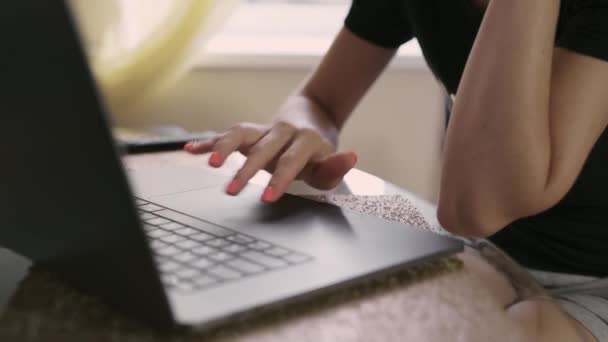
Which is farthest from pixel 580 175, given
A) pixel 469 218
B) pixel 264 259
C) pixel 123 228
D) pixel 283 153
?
pixel 123 228

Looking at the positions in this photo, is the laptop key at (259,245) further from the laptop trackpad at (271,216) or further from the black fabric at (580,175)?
the black fabric at (580,175)

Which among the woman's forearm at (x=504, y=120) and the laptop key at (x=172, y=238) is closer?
the laptop key at (x=172, y=238)

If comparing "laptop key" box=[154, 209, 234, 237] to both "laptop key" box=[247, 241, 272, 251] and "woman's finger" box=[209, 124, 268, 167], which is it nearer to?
"laptop key" box=[247, 241, 272, 251]

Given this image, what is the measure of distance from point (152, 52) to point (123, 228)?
1.17 metres

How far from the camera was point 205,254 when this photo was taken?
0.41m

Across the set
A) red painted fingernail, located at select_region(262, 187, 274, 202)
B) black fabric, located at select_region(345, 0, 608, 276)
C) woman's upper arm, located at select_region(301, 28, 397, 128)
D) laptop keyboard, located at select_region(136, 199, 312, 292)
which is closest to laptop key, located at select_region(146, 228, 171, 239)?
laptop keyboard, located at select_region(136, 199, 312, 292)

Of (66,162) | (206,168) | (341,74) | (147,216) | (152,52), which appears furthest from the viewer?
(152,52)

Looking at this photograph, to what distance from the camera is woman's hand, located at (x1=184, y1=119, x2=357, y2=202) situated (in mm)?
631

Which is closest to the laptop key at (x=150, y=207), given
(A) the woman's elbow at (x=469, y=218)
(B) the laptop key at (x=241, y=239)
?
(B) the laptop key at (x=241, y=239)

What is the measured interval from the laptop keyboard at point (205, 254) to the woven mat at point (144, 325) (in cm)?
3

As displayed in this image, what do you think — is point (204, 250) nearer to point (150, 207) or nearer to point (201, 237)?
point (201, 237)

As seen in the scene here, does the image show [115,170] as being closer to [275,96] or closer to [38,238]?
[38,238]

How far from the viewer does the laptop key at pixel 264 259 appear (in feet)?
1.32

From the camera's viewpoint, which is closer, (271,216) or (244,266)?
(244,266)
